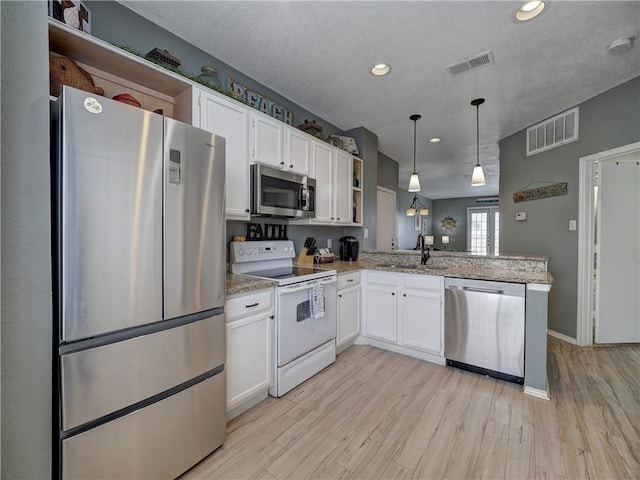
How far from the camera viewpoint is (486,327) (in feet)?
7.98

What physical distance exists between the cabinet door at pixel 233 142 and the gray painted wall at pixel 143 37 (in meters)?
0.53

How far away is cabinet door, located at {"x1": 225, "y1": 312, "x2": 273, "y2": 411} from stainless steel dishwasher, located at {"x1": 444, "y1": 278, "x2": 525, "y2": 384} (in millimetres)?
1703

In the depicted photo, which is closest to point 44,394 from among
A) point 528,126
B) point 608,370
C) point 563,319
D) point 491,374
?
point 491,374

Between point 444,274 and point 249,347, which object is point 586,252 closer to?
point 444,274

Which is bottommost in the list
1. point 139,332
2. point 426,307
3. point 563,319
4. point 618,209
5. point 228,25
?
point 563,319

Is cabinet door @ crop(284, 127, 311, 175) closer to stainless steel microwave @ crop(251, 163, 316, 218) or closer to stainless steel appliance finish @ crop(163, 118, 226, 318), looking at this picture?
stainless steel microwave @ crop(251, 163, 316, 218)

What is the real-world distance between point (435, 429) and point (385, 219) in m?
3.97

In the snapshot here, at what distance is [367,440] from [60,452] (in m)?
1.54

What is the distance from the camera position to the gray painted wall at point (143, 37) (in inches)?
70.7

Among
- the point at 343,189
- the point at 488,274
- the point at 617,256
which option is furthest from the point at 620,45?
the point at 343,189

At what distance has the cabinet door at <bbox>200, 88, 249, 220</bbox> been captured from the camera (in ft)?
6.75

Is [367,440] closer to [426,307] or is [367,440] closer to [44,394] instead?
[426,307]

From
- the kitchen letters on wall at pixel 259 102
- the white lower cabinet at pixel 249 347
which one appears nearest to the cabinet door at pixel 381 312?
the white lower cabinet at pixel 249 347

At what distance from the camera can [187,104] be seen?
1.99 meters
